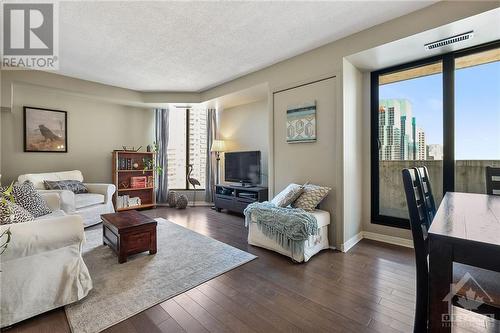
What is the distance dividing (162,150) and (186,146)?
58 cm

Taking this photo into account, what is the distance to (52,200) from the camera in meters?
3.01

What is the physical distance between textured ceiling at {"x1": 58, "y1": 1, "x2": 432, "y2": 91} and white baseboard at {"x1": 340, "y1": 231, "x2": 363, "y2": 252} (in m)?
2.52

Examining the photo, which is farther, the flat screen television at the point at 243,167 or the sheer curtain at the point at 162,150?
the sheer curtain at the point at 162,150

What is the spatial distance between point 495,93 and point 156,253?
13.7 ft

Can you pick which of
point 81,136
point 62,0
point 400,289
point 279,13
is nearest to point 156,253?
point 400,289

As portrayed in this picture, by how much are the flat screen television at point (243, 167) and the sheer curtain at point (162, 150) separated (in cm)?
168

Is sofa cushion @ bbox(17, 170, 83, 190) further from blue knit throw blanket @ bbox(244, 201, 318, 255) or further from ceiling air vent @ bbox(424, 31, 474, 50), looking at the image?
ceiling air vent @ bbox(424, 31, 474, 50)

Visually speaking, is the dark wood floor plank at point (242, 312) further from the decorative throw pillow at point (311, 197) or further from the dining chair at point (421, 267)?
the decorative throw pillow at point (311, 197)

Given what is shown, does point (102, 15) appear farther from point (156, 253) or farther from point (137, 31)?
point (156, 253)

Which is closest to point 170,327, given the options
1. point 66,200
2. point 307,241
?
point 307,241

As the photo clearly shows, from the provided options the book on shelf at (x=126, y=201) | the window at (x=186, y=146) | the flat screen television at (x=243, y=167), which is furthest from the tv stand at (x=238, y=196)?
the book on shelf at (x=126, y=201)

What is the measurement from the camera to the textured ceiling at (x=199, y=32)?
2162mm

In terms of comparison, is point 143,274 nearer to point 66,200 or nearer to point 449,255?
point 66,200

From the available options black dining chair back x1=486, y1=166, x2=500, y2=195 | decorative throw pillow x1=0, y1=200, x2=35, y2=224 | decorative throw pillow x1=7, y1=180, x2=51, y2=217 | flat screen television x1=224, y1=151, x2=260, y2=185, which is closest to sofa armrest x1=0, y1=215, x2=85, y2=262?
decorative throw pillow x1=0, y1=200, x2=35, y2=224
